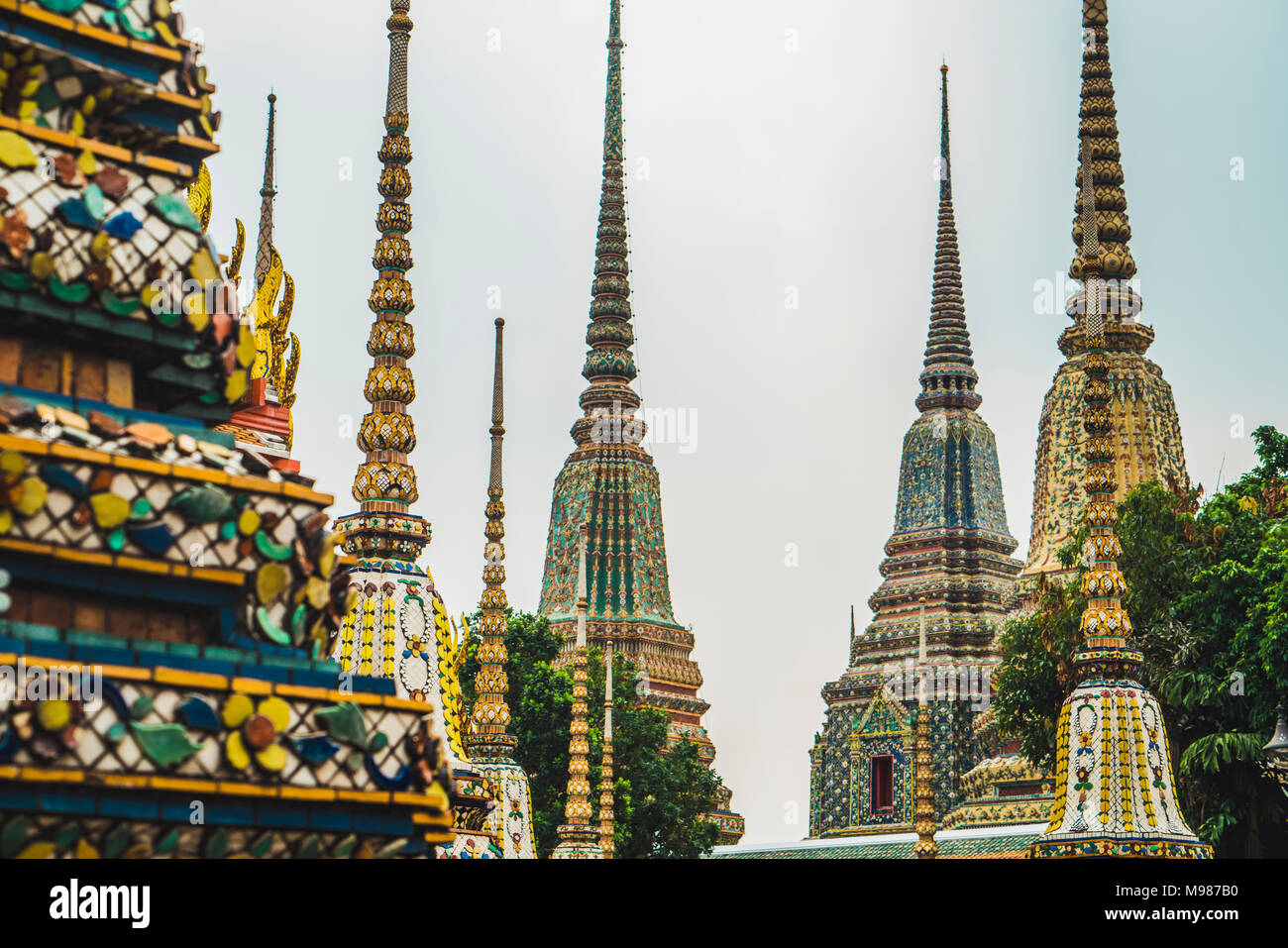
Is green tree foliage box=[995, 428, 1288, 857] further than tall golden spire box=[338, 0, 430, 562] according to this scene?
Yes

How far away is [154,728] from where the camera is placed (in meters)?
8.92

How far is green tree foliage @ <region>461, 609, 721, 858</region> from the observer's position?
5628cm

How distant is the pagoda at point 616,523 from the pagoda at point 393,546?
51.8 meters

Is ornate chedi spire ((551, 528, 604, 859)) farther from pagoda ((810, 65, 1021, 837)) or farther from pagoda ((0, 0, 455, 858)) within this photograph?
pagoda ((810, 65, 1021, 837))

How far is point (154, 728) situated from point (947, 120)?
215 ft

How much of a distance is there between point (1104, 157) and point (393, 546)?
40108mm

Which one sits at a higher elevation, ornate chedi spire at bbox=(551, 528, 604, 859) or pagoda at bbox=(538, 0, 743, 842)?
pagoda at bbox=(538, 0, 743, 842)

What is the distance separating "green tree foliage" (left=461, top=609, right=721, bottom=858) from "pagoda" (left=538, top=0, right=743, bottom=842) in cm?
956

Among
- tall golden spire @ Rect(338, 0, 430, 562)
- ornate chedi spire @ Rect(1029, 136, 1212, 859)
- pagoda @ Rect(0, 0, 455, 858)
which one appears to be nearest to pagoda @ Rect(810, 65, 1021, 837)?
ornate chedi spire @ Rect(1029, 136, 1212, 859)

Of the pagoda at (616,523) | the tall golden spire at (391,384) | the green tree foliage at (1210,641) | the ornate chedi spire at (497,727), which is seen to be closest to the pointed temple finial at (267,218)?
the tall golden spire at (391,384)

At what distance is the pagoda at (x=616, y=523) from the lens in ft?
239

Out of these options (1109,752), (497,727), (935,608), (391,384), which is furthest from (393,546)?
(935,608)

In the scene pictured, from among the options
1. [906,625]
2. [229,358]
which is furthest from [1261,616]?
[906,625]

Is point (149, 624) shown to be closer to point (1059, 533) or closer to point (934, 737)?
point (1059, 533)
